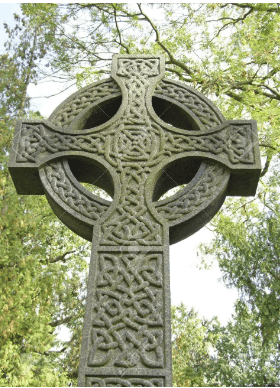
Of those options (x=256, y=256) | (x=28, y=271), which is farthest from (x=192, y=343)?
(x=28, y=271)

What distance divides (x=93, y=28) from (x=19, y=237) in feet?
14.7

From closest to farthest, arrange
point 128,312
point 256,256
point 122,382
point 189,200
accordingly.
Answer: point 122,382 → point 128,312 → point 189,200 → point 256,256

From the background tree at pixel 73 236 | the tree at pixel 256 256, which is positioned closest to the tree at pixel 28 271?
the background tree at pixel 73 236

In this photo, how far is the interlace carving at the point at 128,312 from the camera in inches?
84.7

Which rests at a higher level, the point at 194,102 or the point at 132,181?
the point at 194,102

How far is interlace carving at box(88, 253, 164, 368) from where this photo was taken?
2152 millimetres

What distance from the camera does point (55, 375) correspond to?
7371mm

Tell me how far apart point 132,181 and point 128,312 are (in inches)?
36.6

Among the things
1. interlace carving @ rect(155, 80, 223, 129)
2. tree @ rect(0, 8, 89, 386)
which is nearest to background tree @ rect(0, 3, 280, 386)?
tree @ rect(0, 8, 89, 386)

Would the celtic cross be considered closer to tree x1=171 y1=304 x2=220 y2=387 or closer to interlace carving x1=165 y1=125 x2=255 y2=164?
interlace carving x1=165 y1=125 x2=255 y2=164

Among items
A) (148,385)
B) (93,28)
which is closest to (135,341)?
(148,385)

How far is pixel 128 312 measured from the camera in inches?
90.5

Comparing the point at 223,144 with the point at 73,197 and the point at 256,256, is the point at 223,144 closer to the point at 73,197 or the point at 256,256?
the point at 73,197

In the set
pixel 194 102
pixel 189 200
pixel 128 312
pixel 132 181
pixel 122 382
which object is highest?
pixel 194 102
